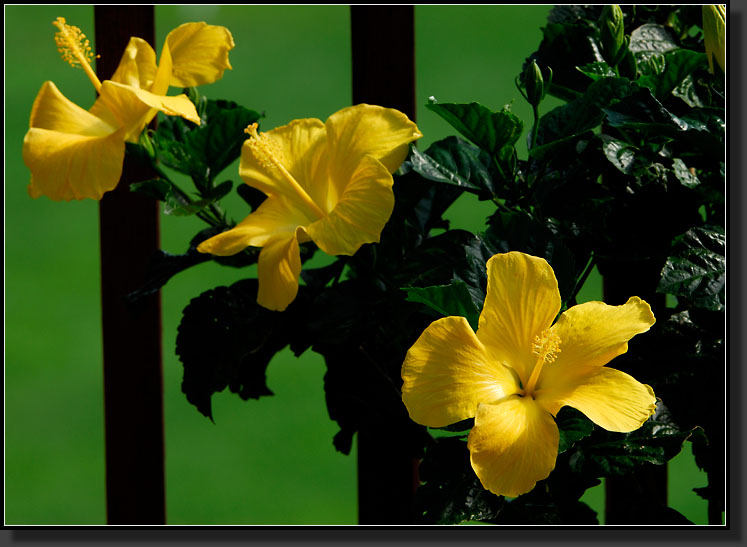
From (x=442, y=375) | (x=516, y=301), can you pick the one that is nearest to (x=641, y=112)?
(x=516, y=301)

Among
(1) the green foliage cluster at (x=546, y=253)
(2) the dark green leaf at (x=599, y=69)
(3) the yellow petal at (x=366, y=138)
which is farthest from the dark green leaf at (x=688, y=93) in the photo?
(3) the yellow petal at (x=366, y=138)

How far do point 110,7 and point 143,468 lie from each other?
833 mm

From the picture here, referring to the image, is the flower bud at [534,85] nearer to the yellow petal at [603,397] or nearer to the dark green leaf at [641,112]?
the dark green leaf at [641,112]

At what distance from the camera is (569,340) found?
32.9 inches

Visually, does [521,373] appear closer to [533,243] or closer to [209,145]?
[533,243]

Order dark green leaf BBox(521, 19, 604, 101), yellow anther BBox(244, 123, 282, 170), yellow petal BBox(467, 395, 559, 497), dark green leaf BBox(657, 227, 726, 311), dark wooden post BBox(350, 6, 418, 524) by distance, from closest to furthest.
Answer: yellow petal BBox(467, 395, 559, 497)
dark green leaf BBox(657, 227, 726, 311)
yellow anther BBox(244, 123, 282, 170)
dark green leaf BBox(521, 19, 604, 101)
dark wooden post BBox(350, 6, 418, 524)

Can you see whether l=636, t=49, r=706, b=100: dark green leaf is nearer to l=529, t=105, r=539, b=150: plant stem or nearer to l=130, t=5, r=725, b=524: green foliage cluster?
l=130, t=5, r=725, b=524: green foliage cluster

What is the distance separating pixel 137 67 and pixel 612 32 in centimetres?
60

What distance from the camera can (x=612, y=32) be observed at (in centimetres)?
103

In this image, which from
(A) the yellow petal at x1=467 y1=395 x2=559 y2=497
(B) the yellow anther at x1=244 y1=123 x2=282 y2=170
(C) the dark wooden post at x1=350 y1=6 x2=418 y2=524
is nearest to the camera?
(A) the yellow petal at x1=467 y1=395 x2=559 y2=497

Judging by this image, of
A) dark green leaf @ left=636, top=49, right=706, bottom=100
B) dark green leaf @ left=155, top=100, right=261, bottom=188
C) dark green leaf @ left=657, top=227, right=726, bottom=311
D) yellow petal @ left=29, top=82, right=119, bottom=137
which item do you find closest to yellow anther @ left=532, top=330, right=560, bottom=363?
dark green leaf @ left=657, top=227, right=726, bottom=311

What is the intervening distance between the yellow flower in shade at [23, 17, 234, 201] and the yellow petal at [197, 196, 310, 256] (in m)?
0.13

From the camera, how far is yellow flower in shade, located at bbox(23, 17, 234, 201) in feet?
3.23

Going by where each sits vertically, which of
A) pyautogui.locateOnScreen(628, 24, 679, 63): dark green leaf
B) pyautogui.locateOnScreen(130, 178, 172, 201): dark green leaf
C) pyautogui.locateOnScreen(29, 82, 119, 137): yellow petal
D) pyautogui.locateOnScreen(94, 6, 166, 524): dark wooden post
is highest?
pyautogui.locateOnScreen(628, 24, 679, 63): dark green leaf
